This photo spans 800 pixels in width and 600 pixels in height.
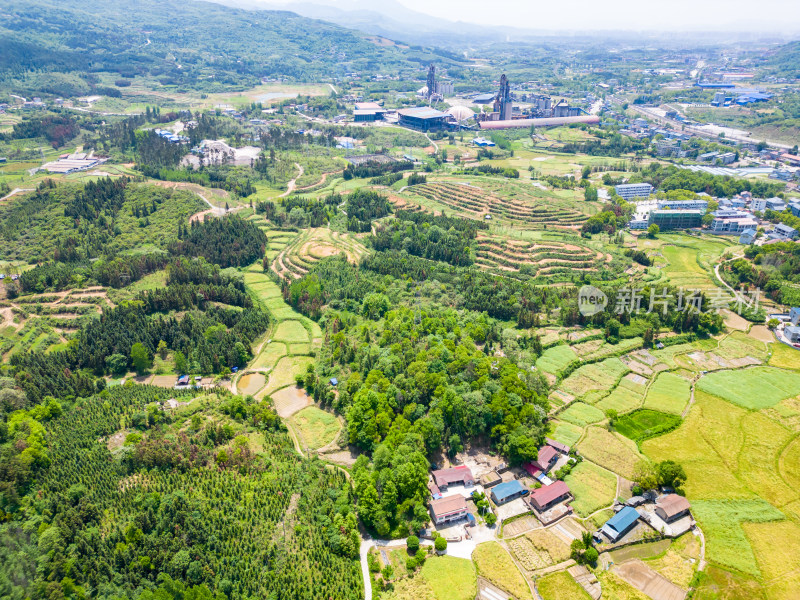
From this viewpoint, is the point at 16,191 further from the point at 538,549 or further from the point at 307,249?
the point at 538,549

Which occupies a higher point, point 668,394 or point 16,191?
point 16,191

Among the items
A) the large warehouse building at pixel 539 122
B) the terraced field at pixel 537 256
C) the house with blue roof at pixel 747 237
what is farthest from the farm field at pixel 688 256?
the large warehouse building at pixel 539 122

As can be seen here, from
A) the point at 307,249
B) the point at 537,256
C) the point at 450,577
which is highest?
the point at 537,256

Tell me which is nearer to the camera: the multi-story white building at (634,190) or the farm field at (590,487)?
the farm field at (590,487)

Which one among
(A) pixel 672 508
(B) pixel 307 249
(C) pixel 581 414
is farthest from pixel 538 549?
(B) pixel 307 249

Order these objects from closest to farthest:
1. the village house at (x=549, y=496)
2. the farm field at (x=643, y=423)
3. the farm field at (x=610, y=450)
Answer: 1. the village house at (x=549, y=496)
2. the farm field at (x=610, y=450)
3. the farm field at (x=643, y=423)

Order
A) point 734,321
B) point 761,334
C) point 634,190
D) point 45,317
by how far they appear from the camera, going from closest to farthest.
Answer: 1. point 45,317
2. point 761,334
3. point 734,321
4. point 634,190

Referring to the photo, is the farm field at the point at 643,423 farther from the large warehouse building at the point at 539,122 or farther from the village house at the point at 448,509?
the large warehouse building at the point at 539,122
